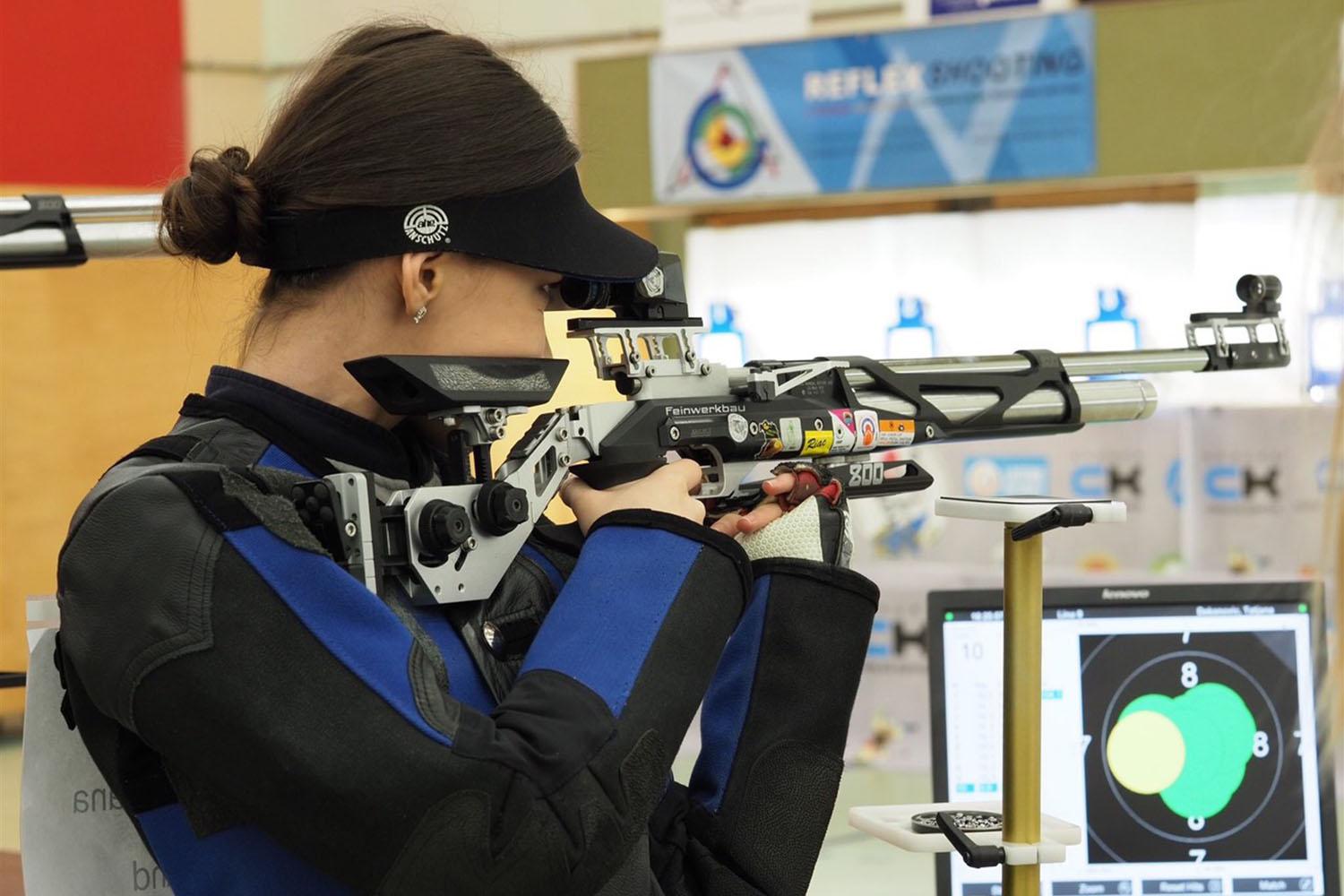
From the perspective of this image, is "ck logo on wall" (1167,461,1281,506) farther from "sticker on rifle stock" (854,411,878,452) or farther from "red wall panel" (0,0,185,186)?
"red wall panel" (0,0,185,186)

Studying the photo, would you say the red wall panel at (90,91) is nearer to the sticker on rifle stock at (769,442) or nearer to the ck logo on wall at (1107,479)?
the ck logo on wall at (1107,479)

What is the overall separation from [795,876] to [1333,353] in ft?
5.68

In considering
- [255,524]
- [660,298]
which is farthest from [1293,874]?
[255,524]

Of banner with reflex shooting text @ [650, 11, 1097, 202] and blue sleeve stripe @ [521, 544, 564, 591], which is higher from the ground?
banner with reflex shooting text @ [650, 11, 1097, 202]

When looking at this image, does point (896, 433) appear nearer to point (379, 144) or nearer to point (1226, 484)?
point (379, 144)

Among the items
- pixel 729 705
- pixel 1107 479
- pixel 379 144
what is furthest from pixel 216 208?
pixel 1107 479

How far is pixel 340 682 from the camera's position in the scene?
81 centimetres

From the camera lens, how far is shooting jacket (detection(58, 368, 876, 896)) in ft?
2.62

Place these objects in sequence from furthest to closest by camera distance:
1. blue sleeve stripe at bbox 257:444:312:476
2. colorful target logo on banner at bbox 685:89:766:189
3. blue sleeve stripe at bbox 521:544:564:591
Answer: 1. colorful target logo on banner at bbox 685:89:766:189
2. blue sleeve stripe at bbox 521:544:564:591
3. blue sleeve stripe at bbox 257:444:312:476

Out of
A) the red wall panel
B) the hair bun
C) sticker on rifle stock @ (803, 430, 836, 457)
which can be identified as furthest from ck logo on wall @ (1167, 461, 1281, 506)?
the red wall panel

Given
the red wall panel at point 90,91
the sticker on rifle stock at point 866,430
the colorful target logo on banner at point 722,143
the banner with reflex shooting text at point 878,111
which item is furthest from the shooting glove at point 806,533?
the red wall panel at point 90,91

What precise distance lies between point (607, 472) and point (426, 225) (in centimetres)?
24

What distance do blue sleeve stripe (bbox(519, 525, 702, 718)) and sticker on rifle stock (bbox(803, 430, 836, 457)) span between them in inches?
12.8

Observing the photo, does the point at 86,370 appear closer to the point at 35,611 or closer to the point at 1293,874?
the point at 35,611
